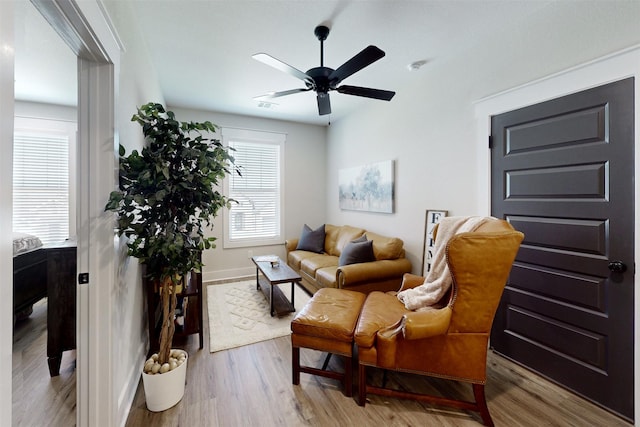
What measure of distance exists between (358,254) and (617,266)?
210 cm

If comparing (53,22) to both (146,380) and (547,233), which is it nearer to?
(146,380)

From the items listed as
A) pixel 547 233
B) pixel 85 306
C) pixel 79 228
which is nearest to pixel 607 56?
pixel 547 233

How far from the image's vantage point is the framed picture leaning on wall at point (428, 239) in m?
2.91

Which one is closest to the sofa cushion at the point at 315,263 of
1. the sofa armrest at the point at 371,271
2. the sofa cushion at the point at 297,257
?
the sofa cushion at the point at 297,257

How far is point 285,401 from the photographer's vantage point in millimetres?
1794

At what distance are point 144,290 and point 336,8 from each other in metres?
2.85

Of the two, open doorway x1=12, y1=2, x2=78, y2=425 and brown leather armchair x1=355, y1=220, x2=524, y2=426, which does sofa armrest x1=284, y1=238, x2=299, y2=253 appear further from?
brown leather armchair x1=355, y1=220, x2=524, y2=426

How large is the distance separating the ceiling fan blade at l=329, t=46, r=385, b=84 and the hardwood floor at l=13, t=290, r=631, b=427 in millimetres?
2358

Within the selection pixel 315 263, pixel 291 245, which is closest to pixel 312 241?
pixel 291 245

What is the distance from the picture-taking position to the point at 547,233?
2.00 metres

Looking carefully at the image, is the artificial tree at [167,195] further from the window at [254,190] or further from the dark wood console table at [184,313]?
the window at [254,190]

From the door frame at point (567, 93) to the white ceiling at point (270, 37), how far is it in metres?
0.58

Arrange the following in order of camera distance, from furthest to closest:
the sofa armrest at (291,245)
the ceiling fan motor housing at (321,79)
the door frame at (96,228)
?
1. the sofa armrest at (291,245)
2. the ceiling fan motor housing at (321,79)
3. the door frame at (96,228)

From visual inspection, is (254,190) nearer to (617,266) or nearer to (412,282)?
(412,282)
